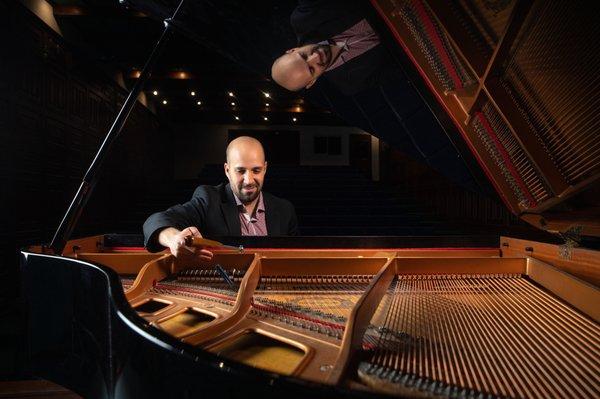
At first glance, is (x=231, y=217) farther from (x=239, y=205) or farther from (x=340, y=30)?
(x=340, y=30)

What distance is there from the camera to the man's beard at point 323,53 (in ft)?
12.3

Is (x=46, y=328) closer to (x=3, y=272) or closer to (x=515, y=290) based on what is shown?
(x=515, y=290)

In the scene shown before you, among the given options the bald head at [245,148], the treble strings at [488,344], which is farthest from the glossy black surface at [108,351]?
the bald head at [245,148]

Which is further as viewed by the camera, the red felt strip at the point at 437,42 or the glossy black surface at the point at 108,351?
the red felt strip at the point at 437,42

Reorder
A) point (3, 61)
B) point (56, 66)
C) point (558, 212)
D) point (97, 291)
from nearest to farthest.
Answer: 1. point (97, 291)
2. point (558, 212)
3. point (3, 61)
4. point (56, 66)

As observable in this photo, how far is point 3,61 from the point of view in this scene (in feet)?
14.6

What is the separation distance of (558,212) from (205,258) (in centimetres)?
171

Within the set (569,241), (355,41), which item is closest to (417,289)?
(569,241)

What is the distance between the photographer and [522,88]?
1904mm

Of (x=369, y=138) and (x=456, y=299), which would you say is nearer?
(x=456, y=299)

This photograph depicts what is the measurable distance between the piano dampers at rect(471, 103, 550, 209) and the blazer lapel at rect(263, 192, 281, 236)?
177 centimetres

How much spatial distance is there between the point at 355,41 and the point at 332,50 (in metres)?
0.37

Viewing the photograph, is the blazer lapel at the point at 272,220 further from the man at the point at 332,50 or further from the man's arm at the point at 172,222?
the man at the point at 332,50

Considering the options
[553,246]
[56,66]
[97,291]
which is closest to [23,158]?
[56,66]
